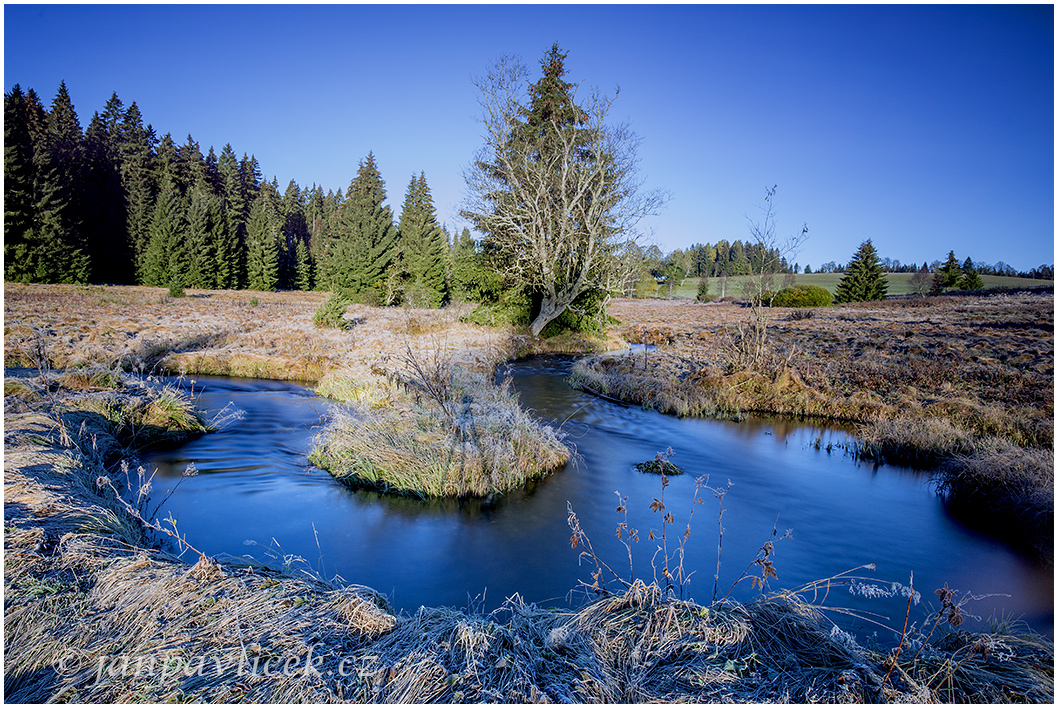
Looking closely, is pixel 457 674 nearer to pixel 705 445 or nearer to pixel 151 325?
pixel 705 445

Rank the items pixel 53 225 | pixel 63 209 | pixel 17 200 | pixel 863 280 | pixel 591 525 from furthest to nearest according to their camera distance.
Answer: pixel 863 280
pixel 63 209
pixel 53 225
pixel 17 200
pixel 591 525

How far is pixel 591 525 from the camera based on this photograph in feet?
23.1

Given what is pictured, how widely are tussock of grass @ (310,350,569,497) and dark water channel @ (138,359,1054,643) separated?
279 mm

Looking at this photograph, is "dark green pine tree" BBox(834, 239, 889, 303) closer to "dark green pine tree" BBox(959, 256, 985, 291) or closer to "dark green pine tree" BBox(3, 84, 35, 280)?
"dark green pine tree" BBox(959, 256, 985, 291)

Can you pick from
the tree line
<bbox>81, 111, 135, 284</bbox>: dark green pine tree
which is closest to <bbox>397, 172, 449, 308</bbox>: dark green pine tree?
the tree line

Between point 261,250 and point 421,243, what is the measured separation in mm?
16075

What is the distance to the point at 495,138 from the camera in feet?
72.3

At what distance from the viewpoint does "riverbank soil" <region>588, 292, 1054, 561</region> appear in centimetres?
754

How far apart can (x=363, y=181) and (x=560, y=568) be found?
41026 millimetres

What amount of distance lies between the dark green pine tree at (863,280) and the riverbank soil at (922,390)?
64.3ft

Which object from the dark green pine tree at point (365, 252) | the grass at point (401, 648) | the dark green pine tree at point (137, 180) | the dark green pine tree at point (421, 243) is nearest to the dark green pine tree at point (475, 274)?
the dark green pine tree at point (365, 252)

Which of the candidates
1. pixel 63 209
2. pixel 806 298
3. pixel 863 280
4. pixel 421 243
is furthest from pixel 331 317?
pixel 863 280

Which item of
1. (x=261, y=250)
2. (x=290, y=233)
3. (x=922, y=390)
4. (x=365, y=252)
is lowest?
(x=922, y=390)

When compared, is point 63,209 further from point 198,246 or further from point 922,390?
point 922,390
